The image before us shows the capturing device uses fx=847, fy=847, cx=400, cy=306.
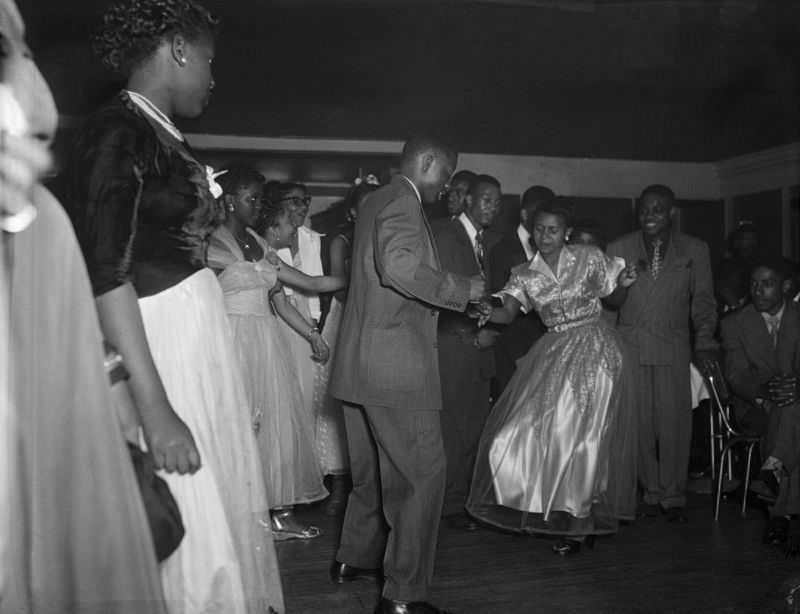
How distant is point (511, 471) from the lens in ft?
13.4

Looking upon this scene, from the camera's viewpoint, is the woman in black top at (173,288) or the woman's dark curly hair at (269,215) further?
the woman's dark curly hair at (269,215)

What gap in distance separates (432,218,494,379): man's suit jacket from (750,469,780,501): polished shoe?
1608 millimetres

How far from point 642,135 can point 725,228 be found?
100 inches

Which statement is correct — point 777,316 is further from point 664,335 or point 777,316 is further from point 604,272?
point 604,272

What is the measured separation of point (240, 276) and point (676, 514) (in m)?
2.71

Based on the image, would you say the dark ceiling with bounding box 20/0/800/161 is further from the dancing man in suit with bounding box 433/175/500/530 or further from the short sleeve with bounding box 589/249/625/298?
the short sleeve with bounding box 589/249/625/298

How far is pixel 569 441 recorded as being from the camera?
4.04 meters

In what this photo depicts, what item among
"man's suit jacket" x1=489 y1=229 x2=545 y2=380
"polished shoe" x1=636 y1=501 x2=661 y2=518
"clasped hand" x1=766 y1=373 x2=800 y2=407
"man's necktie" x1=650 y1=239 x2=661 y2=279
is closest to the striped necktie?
"clasped hand" x1=766 y1=373 x2=800 y2=407

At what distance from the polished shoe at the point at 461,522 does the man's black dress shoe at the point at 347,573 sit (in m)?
1.01

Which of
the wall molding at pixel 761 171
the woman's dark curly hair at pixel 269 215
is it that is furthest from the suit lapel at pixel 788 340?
the wall molding at pixel 761 171

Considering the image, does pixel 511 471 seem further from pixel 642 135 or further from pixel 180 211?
pixel 642 135

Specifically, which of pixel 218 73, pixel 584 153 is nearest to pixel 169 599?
pixel 218 73

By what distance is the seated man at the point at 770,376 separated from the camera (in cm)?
426

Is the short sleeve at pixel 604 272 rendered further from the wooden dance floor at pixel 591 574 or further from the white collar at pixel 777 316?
the wooden dance floor at pixel 591 574
